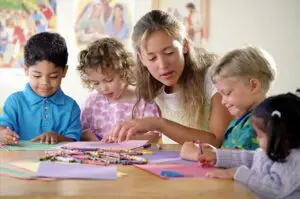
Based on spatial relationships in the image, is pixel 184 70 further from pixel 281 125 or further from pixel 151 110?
pixel 281 125

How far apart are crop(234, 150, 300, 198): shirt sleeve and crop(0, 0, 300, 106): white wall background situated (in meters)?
3.01

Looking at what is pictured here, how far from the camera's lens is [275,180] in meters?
1.01

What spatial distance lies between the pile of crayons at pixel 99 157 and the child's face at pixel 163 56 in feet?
1.62

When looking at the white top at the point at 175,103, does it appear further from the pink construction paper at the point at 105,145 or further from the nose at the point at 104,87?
the pink construction paper at the point at 105,145

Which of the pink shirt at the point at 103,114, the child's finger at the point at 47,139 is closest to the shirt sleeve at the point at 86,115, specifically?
the pink shirt at the point at 103,114

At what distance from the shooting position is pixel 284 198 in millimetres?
1014

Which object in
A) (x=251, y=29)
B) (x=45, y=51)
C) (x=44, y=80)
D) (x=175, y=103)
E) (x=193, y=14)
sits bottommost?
(x=175, y=103)

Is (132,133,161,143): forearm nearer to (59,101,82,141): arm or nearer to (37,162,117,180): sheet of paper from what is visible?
(59,101,82,141): arm

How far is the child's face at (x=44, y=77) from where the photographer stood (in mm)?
1803

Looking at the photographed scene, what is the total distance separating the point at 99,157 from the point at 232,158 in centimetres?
32

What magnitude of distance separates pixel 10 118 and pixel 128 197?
1108mm

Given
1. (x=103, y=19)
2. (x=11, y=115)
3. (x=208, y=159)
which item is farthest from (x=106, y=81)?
(x=103, y=19)

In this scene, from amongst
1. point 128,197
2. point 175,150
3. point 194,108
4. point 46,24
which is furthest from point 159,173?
point 46,24

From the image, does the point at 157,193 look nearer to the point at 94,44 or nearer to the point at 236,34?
the point at 94,44
